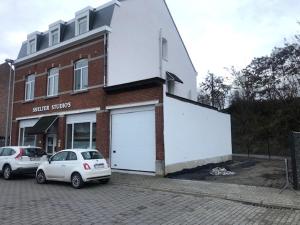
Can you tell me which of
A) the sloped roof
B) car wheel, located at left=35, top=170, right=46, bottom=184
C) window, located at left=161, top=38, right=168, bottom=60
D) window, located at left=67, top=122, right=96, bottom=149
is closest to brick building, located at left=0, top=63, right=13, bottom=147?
the sloped roof

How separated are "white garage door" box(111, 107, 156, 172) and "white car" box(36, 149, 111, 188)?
8.81 ft

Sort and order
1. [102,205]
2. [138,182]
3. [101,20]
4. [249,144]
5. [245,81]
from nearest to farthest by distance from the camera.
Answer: [102,205], [138,182], [101,20], [249,144], [245,81]

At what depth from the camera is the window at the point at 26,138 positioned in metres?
23.1

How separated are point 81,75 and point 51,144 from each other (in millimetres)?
5493

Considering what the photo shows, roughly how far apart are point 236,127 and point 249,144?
26.0 ft

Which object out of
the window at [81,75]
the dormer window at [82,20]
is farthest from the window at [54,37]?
the window at [81,75]

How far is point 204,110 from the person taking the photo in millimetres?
19688

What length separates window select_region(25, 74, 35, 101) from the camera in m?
23.9

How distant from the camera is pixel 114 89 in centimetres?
1717

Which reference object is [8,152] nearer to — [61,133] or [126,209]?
[61,133]

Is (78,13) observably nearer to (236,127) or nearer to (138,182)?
(138,182)

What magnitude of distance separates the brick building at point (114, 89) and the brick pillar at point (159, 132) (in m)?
0.05

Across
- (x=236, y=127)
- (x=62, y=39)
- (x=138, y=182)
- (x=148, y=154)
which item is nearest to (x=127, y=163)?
(x=148, y=154)

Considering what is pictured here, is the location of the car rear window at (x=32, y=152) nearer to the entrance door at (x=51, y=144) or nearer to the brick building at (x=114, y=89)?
the brick building at (x=114, y=89)
